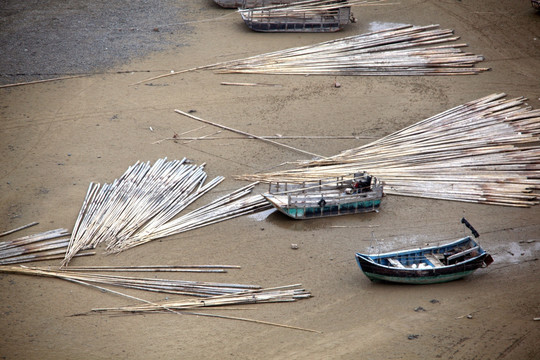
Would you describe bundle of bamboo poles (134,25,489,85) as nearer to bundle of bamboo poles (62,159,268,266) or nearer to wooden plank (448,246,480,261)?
bundle of bamboo poles (62,159,268,266)

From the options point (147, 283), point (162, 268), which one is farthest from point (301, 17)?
point (147, 283)

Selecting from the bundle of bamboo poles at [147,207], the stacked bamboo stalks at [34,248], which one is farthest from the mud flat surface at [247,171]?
the stacked bamboo stalks at [34,248]

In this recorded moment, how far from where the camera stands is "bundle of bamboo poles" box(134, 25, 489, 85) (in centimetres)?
2130

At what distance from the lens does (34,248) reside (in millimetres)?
14039

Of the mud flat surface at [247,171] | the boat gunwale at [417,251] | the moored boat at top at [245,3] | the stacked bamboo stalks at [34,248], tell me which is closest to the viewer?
the mud flat surface at [247,171]

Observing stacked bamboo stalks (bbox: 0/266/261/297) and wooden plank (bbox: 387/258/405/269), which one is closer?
stacked bamboo stalks (bbox: 0/266/261/297)

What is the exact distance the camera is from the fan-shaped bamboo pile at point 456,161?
15.9 metres

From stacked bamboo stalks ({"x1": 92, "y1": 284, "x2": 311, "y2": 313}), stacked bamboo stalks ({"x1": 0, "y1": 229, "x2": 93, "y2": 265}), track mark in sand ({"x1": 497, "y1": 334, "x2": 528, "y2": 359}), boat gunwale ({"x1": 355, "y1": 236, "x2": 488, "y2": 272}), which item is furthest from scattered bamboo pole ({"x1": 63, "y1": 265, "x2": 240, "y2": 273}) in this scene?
track mark in sand ({"x1": 497, "y1": 334, "x2": 528, "y2": 359})

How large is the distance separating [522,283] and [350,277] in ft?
10.5

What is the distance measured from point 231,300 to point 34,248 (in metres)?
Result: 4.38

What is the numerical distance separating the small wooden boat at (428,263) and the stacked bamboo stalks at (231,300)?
4.47ft

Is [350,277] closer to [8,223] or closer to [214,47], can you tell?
[8,223]

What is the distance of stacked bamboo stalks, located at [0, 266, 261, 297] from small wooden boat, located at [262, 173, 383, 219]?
2.59m

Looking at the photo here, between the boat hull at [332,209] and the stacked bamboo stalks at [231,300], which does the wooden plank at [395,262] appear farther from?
the boat hull at [332,209]
